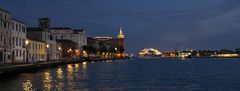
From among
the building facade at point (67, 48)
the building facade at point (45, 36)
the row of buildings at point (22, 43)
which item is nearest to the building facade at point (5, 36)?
the row of buildings at point (22, 43)

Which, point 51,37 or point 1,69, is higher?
point 51,37

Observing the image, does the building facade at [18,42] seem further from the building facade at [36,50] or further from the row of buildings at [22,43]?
the building facade at [36,50]

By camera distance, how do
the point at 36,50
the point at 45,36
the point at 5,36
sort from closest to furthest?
the point at 5,36 < the point at 36,50 < the point at 45,36

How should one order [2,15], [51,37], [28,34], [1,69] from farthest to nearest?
[51,37], [28,34], [2,15], [1,69]

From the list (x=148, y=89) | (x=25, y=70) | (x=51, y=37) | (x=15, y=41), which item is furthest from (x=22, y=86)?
(x=51, y=37)

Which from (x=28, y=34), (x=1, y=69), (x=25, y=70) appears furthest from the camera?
(x=28, y=34)

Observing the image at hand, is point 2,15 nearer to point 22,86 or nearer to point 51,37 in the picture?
point 22,86

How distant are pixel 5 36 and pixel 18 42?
10.00m

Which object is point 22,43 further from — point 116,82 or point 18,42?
point 116,82

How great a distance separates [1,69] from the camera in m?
62.6

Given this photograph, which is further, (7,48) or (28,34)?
(28,34)

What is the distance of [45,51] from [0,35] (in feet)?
143

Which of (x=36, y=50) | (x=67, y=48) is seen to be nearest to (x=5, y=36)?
(x=36, y=50)

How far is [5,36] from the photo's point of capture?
83.2 m
